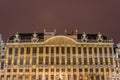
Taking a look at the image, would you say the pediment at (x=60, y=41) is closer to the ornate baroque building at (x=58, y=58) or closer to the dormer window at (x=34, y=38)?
the ornate baroque building at (x=58, y=58)

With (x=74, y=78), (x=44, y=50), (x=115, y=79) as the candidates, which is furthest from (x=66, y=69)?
(x=115, y=79)

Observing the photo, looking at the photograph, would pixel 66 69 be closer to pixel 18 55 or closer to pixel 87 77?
pixel 87 77

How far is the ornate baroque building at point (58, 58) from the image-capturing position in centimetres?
8225

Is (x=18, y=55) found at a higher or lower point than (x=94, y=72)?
higher

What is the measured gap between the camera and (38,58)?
274 ft

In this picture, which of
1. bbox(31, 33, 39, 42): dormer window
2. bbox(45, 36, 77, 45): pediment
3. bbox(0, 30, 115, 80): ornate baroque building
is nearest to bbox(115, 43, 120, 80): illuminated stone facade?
bbox(0, 30, 115, 80): ornate baroque building

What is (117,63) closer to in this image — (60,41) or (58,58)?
(58,58)

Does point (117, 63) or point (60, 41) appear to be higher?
point (60, 41)

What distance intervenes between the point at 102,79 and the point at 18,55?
26.2 metres

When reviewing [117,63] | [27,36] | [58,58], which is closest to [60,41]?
[58,58]

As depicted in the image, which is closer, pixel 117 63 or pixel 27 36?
pixel 117 63

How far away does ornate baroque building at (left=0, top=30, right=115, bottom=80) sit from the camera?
8225 centimetres

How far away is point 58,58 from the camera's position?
3287 inches

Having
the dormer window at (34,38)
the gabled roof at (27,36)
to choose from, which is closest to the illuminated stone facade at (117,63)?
the gabled roof at (27,36)
